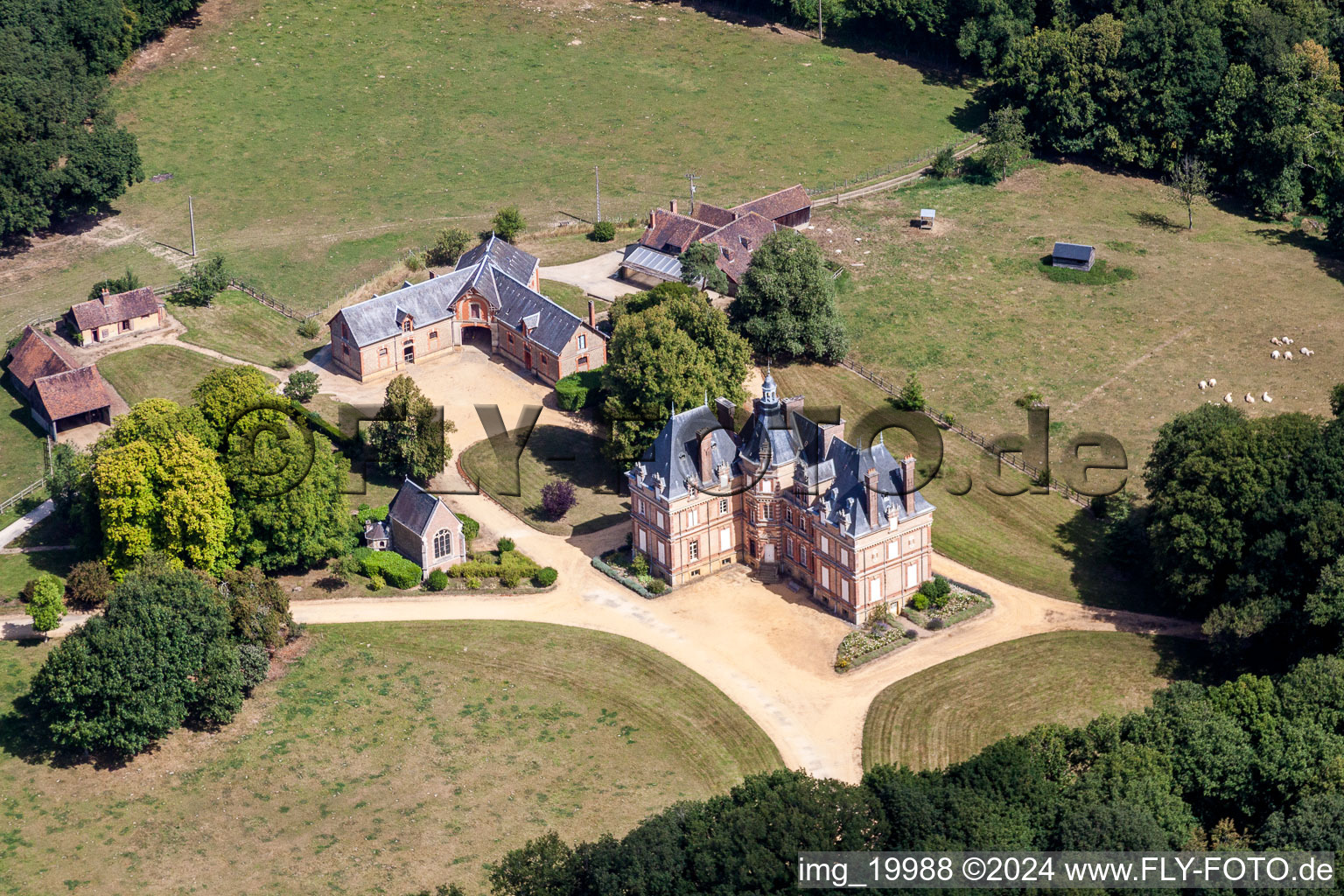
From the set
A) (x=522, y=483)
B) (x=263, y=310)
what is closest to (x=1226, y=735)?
(x=522, y=483)

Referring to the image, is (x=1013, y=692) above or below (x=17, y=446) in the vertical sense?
below

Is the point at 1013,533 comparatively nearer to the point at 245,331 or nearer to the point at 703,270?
the point at 703,270

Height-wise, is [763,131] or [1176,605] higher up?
[763,131]

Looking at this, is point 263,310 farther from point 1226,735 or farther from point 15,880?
point 1226,735

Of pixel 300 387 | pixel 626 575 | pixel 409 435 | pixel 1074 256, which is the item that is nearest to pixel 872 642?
pixel 626 575

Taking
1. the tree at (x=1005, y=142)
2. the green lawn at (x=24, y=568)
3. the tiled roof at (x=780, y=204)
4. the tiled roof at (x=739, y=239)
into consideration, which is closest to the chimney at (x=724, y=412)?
the tiled roof at (x=739, y=239)

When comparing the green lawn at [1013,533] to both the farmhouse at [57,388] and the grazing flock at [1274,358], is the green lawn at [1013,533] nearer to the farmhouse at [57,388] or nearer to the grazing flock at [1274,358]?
the grazing flock at [1274,358]

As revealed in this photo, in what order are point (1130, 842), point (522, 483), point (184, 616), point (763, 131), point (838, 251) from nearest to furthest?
point (1130, 842)
point (184, 616)
point (522, 483)
point (838, 251)
point (763, 131)
